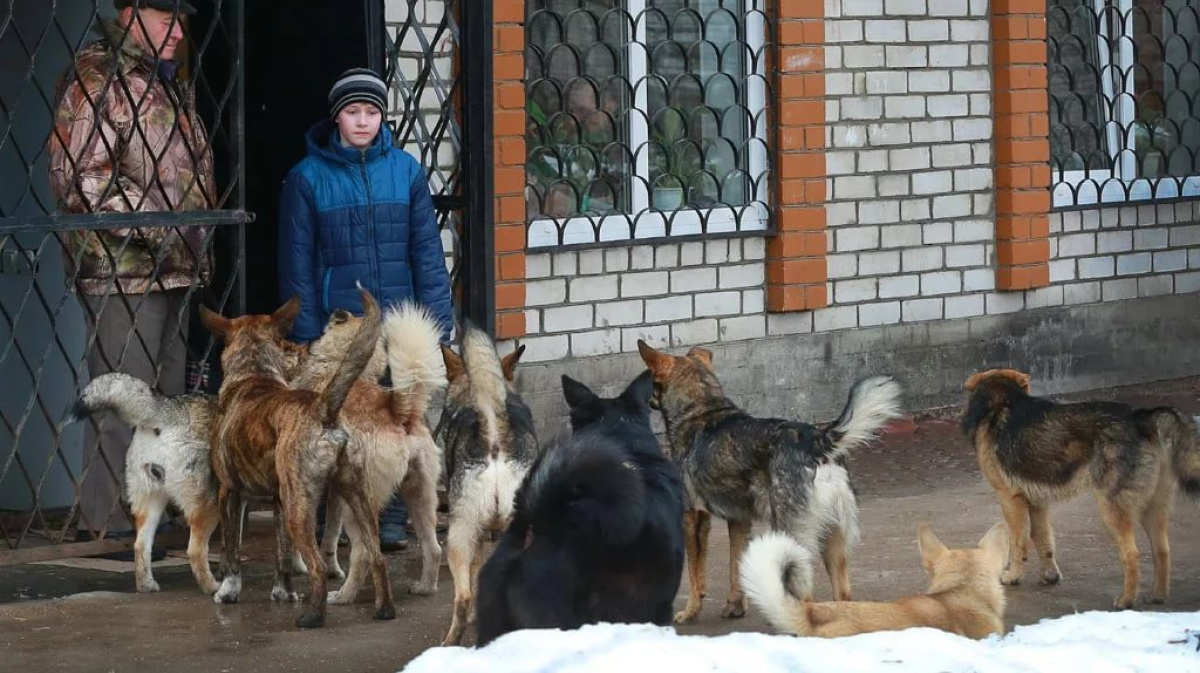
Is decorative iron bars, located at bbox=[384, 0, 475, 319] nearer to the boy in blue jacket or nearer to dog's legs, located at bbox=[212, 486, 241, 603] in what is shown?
the boy in blue jacket

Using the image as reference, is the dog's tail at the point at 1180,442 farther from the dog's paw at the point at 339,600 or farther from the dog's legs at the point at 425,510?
the dog's paw at the point at 339,600

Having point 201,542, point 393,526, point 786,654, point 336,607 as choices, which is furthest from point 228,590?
point 786,654

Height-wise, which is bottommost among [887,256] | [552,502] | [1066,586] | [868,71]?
[1066,586]

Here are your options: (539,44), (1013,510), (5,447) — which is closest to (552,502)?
(1013,510)

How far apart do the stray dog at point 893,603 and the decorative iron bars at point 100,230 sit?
132 inches

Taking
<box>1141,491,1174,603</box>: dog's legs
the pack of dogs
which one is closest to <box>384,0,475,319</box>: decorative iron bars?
the pack of dogs

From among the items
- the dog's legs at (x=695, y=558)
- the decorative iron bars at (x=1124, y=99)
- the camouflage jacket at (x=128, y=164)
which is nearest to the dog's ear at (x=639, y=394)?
the dog's legs at (x=695, y=558)

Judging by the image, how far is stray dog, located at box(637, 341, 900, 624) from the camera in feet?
24.4

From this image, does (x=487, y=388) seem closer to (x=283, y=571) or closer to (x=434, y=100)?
(x=283, y=571)

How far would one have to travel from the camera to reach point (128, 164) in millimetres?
8766

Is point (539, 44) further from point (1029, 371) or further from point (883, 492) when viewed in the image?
point (1029, 371)

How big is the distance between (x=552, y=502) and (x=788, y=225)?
250 inches

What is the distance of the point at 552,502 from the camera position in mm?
6117

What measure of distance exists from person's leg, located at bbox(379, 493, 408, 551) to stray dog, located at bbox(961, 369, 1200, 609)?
2.51m
